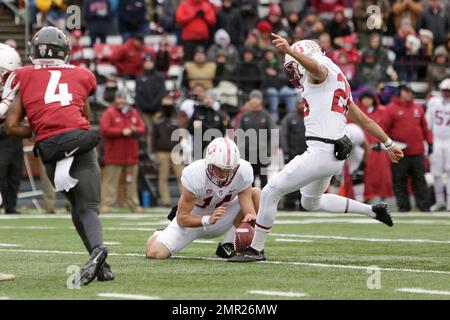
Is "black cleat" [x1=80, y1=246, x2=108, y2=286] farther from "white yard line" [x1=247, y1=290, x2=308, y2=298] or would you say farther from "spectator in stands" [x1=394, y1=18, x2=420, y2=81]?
"spectator in stands" [x1=394, y1=18, x2=420, y2=81]

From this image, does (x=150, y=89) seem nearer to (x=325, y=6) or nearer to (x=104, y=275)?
(x=325, y=6)

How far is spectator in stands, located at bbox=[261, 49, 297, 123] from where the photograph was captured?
67.4ft

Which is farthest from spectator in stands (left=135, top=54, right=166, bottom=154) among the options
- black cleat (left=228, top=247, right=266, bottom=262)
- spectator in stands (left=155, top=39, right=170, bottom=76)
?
black cleat (left=228, top=247, right=266, bottom=262)

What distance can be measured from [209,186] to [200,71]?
1120 centimetres

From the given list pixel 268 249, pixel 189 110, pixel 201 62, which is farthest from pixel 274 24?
pixel 268 249

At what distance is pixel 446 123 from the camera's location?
17969 mm

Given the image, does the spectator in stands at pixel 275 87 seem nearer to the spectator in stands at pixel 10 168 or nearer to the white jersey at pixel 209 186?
the spectator in stands at pixel 10 168

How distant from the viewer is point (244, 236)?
9508mm

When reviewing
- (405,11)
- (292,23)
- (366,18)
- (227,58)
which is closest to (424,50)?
(405,11)

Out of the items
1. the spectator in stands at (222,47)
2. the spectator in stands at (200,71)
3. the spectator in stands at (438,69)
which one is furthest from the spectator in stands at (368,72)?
the spectator in stands at (200,71)

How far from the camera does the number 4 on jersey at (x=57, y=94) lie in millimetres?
7926

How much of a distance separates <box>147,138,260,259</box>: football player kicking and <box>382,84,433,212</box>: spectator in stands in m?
8.01

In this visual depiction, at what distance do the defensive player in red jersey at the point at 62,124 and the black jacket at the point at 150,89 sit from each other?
11.1 m
